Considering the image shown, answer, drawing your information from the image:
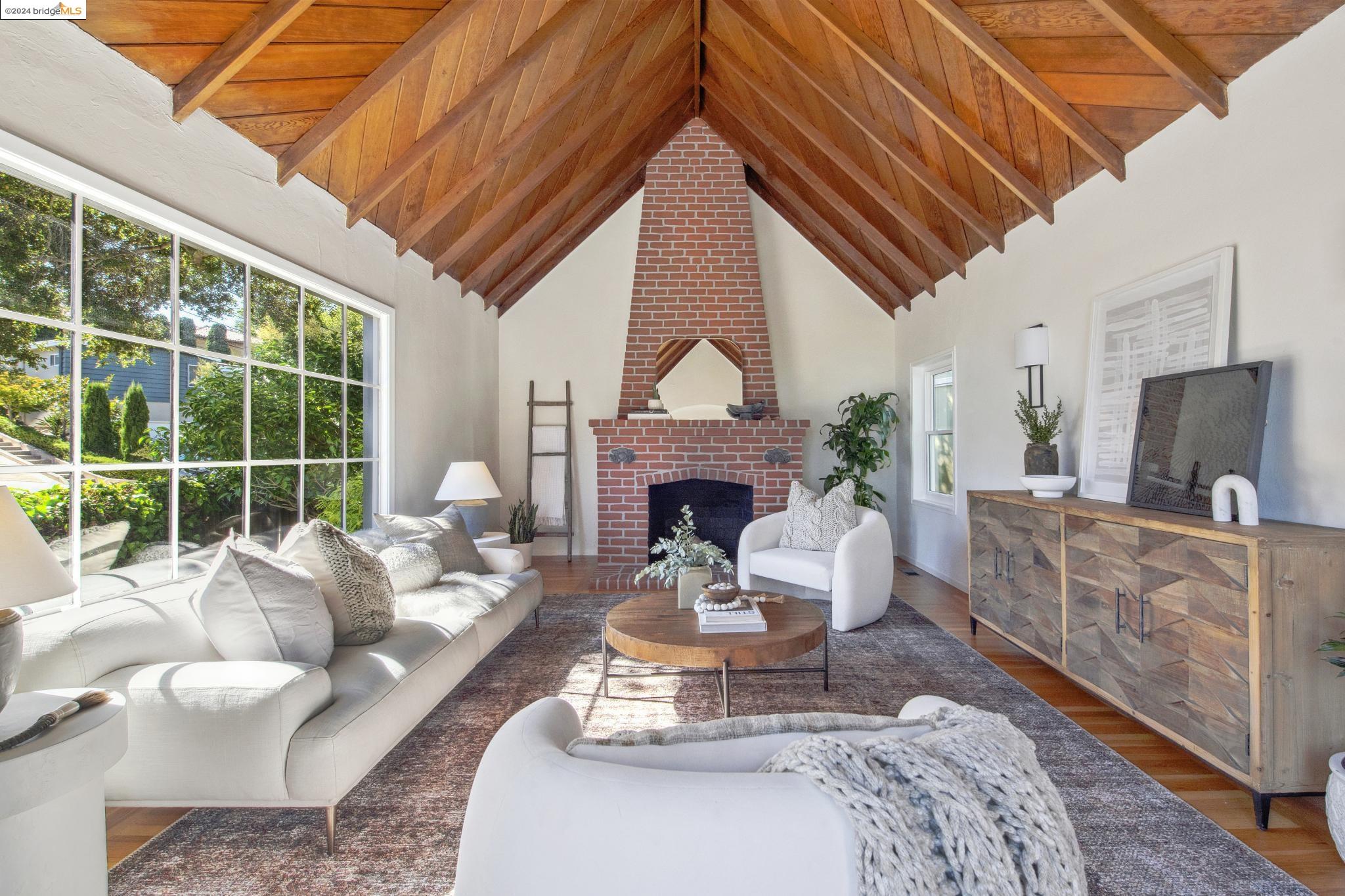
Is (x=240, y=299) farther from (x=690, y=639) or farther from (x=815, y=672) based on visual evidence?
(x=815, y=672)

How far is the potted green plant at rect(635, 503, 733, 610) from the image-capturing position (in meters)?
3.02

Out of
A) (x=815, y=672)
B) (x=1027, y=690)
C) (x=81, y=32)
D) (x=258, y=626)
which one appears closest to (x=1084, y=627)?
(x=1027, y=690)

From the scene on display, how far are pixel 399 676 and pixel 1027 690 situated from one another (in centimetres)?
269

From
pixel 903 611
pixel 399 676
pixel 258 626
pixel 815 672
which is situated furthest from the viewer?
pixel 903 611

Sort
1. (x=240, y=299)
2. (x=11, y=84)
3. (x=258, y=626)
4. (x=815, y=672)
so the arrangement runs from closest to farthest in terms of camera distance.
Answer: (x=11, y=84), (x=258, y=626), (x=240, y=299), (x=815, y=672)

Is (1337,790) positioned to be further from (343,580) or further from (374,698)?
(343,580)

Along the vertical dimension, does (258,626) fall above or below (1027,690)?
above

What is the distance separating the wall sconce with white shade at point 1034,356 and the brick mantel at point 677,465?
2.04m

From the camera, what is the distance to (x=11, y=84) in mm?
1796

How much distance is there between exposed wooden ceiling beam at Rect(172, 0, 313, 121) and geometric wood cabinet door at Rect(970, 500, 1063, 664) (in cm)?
364

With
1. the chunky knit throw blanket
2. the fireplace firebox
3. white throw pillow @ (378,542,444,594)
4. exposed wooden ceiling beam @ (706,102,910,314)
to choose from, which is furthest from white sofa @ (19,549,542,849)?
exposed wooden ceiling beam @ (706,102,910,314)

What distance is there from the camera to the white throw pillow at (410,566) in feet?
10.1

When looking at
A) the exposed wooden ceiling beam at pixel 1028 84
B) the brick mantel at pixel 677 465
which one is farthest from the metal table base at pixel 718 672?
the exposed wooden ceiling beam at pixel 1028 84

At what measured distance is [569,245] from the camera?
20.9ft
